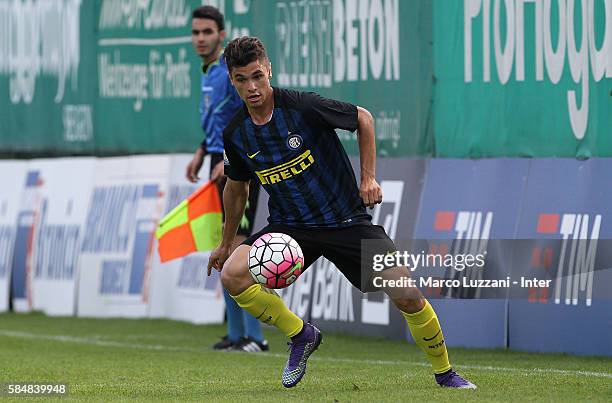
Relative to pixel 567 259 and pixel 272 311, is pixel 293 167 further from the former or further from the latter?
pixel 567 259

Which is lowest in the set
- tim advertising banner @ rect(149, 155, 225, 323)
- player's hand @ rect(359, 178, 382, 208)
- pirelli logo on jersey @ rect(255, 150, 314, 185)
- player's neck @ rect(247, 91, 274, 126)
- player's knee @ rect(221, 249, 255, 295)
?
tim advertising banner @ rect(149, 155, 225, 323)

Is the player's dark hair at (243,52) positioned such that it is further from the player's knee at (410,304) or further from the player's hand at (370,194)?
the player's knee at (410,304)

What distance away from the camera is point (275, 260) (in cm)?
844

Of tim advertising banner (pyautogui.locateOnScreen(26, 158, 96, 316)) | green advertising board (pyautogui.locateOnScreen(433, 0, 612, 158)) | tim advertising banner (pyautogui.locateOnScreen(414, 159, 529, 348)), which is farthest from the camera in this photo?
tim advertising banner (pyautogui.locateOnScreen(26, 158, 96, 316))

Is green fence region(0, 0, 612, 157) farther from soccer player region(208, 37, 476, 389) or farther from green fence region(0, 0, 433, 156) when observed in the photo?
A: soccer player region(208, 37, 476, 389)

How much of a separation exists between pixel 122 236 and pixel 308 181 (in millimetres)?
7541

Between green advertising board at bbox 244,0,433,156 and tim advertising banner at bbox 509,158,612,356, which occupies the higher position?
green advertising board at bbox 244,0,433,156

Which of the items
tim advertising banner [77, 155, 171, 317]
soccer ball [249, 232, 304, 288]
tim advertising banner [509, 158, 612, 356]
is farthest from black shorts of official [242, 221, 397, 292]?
tim advertising banner [77, 155, 171, 317]

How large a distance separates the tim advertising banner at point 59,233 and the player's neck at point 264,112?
315 inches

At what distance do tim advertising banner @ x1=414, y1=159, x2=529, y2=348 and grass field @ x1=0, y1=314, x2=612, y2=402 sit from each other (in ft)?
0.82

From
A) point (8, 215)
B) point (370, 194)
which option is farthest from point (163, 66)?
point (370, 194)

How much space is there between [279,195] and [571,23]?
360 cm

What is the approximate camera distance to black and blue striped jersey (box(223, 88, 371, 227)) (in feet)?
28.1

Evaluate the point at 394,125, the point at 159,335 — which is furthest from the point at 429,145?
the point at 159,335
